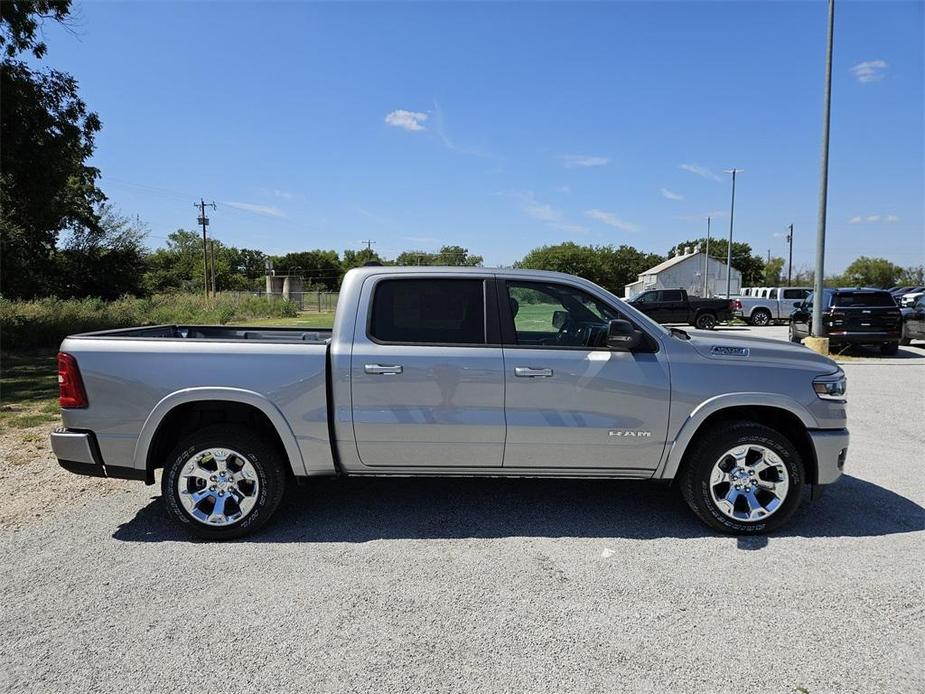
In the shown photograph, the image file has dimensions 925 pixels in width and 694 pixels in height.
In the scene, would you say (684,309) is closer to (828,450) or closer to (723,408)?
(828,450)

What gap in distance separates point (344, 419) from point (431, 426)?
1.93 ft

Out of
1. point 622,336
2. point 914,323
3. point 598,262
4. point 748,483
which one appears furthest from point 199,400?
point 598,262

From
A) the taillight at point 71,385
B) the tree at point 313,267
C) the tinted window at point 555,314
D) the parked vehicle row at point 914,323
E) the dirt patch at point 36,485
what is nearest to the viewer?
the taillight at point 71,385

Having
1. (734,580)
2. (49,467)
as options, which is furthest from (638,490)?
(49,467)

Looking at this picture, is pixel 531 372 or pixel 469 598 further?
pixel 531 372

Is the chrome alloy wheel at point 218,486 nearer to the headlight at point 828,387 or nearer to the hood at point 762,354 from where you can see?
the hood at point 762,354

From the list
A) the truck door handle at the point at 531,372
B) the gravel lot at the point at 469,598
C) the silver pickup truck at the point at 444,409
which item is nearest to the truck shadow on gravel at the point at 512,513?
the gravel lot at the point at 469,598

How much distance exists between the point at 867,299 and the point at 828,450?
12706mm

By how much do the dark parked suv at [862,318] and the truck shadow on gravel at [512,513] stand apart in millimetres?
10734

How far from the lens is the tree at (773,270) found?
92450 millimetres

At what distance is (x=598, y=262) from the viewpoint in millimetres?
89625

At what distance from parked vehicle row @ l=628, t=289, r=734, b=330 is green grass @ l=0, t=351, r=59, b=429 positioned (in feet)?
69.6

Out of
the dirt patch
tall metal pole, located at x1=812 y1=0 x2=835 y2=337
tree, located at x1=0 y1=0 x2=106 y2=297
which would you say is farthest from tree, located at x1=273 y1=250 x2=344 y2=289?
the dirt patch

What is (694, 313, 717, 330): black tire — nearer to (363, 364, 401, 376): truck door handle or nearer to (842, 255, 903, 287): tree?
(363, 364, 401, 376): truck door handle
